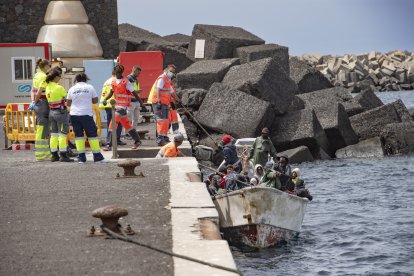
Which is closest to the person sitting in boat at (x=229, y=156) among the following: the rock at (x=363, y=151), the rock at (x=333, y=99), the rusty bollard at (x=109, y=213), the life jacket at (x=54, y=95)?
the life jacket at (x=54, y=95)

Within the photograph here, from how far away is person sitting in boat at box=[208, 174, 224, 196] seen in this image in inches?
778

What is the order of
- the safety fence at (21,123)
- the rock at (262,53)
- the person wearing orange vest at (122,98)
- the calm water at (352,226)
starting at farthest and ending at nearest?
the rock at (262,53), the safety fence at (21,123), the person wearing orange vest at (122,98), the calm water at (352,226)

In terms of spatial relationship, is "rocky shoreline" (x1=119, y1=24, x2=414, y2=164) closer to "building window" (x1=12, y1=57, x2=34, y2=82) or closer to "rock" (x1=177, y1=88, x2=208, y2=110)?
"rock" (x1=177, y1=88, x2=208, y2=110)

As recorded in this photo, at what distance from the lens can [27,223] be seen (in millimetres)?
12133

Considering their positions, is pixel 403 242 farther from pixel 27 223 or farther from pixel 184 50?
pixel 184 50

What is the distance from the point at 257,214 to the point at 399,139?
65.4 ft

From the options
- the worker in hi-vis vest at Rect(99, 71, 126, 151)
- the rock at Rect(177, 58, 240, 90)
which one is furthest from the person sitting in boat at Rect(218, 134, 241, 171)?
the rock at Rect(177, 58, 240, 90)

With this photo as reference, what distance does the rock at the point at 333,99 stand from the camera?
39.2 metres

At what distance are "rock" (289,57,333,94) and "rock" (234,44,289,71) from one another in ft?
2.97

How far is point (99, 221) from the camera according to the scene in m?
12.1

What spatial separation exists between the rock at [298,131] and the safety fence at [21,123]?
12747 mm

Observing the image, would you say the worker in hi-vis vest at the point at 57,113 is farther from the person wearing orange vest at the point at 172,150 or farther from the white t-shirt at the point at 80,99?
the person wearing orange vest at the point at 172,150

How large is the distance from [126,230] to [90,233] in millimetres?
360

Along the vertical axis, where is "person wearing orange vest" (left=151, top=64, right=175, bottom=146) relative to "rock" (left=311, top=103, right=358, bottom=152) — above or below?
above
